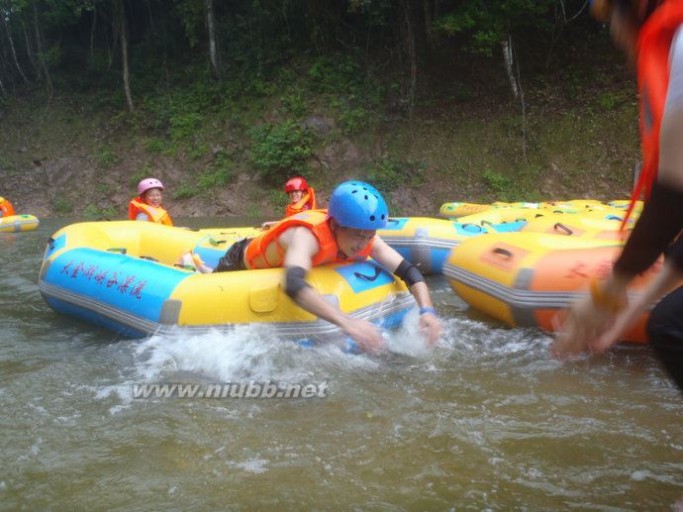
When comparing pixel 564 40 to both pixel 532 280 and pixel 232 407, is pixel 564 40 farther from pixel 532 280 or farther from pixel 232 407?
pixel 232 407

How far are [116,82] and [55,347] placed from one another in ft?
55.9

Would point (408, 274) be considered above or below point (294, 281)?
below

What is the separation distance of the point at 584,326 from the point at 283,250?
2.52 meters

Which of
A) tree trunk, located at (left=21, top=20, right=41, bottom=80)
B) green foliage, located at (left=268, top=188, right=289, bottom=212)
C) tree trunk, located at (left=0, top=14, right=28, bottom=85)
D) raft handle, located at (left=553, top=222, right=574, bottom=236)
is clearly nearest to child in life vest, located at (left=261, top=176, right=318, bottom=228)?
raft handle, located at (left=553, top=222, right=574, bottom=236)

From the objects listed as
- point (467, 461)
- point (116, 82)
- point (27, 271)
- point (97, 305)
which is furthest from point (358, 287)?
point (116, 82)

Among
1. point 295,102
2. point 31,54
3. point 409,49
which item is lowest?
point 295,102

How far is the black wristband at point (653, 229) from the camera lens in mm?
1143

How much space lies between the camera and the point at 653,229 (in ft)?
3.96

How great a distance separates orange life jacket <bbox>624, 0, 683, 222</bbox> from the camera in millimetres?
1164

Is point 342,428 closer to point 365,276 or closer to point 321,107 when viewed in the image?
point 365,276

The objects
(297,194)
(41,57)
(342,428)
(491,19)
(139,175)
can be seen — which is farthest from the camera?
(41,57)

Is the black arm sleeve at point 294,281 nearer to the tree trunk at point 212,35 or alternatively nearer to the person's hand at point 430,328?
the person's hand at point 430,328

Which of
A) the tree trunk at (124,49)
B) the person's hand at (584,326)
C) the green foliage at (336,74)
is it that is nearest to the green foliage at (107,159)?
the tree trunk at (124,49)

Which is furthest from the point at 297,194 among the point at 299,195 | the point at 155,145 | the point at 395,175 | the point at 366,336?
the point at 155,145
